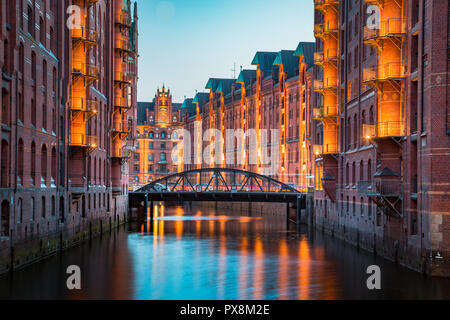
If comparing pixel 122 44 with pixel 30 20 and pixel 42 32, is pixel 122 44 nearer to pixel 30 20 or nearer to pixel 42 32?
pixel 42 32

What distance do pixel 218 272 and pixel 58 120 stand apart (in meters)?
14.1

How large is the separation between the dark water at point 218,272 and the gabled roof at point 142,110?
313ft

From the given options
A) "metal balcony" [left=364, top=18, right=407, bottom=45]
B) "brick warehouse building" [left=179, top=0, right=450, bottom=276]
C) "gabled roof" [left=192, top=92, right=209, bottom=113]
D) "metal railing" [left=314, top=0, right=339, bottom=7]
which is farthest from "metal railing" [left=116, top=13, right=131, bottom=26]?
"gabled roof" [left=192, top=92, right=209, bottom=113]

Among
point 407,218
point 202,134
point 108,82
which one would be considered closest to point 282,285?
point 407,218

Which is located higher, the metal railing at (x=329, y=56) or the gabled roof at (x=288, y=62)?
the gabled roof at (x=288, y=62)

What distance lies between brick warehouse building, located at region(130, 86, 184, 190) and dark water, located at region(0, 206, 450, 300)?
90343mm

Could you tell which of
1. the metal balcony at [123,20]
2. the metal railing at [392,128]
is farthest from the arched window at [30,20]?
the metal balcony at [123,20]

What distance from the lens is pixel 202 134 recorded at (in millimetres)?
135625

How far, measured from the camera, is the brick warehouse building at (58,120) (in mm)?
30953

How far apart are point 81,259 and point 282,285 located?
13.3 meters

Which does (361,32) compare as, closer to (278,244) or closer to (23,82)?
(278,244)

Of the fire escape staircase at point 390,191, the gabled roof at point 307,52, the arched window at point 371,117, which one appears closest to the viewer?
the fire escape staircase at point 390,191

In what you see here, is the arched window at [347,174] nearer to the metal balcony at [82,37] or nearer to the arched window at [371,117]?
the arched window at [371,117]

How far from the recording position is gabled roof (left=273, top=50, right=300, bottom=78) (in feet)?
297
